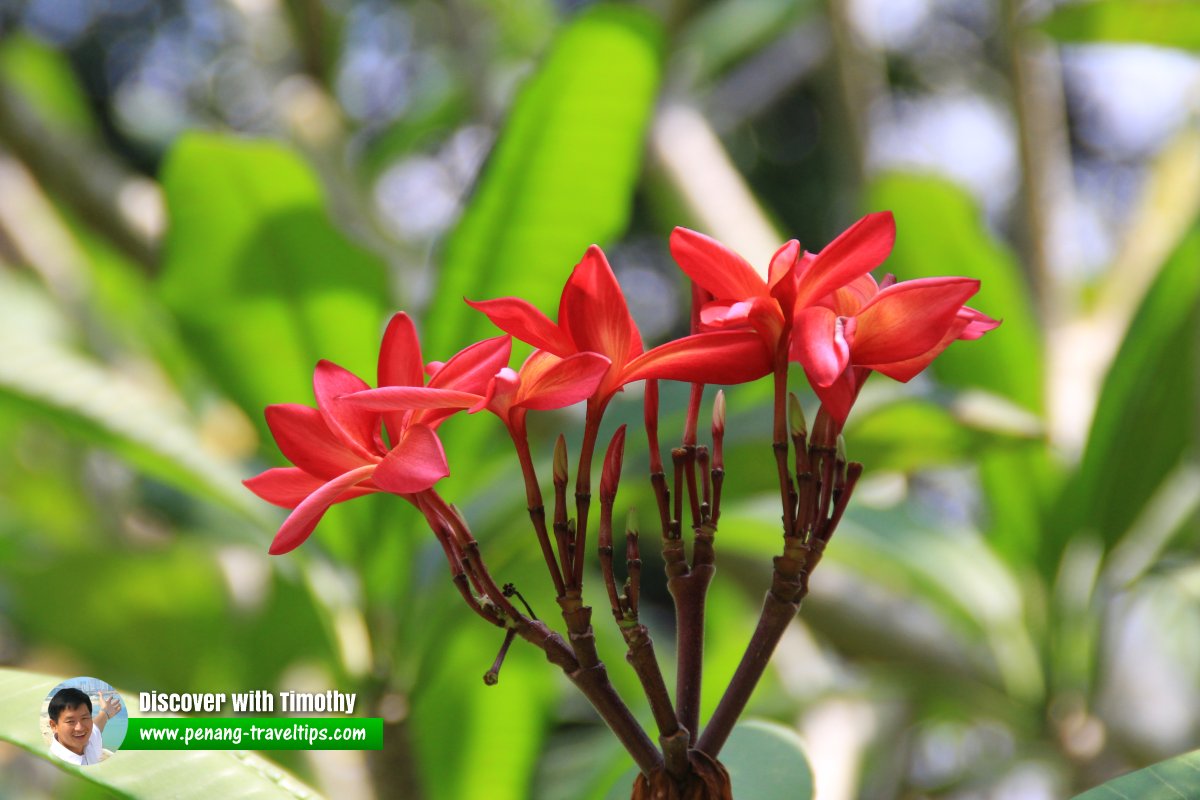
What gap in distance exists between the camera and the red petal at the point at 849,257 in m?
0.37

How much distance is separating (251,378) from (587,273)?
2.25 feet

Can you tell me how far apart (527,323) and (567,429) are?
27.9 inches

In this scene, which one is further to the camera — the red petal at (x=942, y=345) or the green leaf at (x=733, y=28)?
the green leaf at (x=733, y=28)

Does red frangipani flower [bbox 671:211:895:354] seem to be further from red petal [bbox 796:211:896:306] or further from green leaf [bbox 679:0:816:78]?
green leaf [bbox 679:0:816:78]

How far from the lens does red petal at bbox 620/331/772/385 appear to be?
366mm

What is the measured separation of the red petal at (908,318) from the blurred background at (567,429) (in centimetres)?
34

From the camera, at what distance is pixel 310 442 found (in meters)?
0.39

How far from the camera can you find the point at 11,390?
85 cm

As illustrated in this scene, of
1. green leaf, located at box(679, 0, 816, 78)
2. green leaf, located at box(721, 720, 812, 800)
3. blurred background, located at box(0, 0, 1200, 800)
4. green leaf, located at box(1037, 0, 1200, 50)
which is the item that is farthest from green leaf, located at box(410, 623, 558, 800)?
green leaf, located at box(679, 0, 816, 78)

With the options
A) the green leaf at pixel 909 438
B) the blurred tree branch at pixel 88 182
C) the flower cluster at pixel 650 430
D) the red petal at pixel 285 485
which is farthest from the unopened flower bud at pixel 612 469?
the blurred tree branch at pixel 88 182

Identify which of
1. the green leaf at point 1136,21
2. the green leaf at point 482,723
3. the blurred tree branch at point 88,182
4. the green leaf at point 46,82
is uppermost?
the green leaf at point 46,82

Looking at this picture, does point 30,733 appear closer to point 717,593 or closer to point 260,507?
point 260,507

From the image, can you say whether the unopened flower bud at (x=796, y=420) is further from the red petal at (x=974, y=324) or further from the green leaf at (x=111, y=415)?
the green leaf at (x=111, y=415)

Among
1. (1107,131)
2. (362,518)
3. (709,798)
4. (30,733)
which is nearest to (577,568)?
Answer: (709,798)
